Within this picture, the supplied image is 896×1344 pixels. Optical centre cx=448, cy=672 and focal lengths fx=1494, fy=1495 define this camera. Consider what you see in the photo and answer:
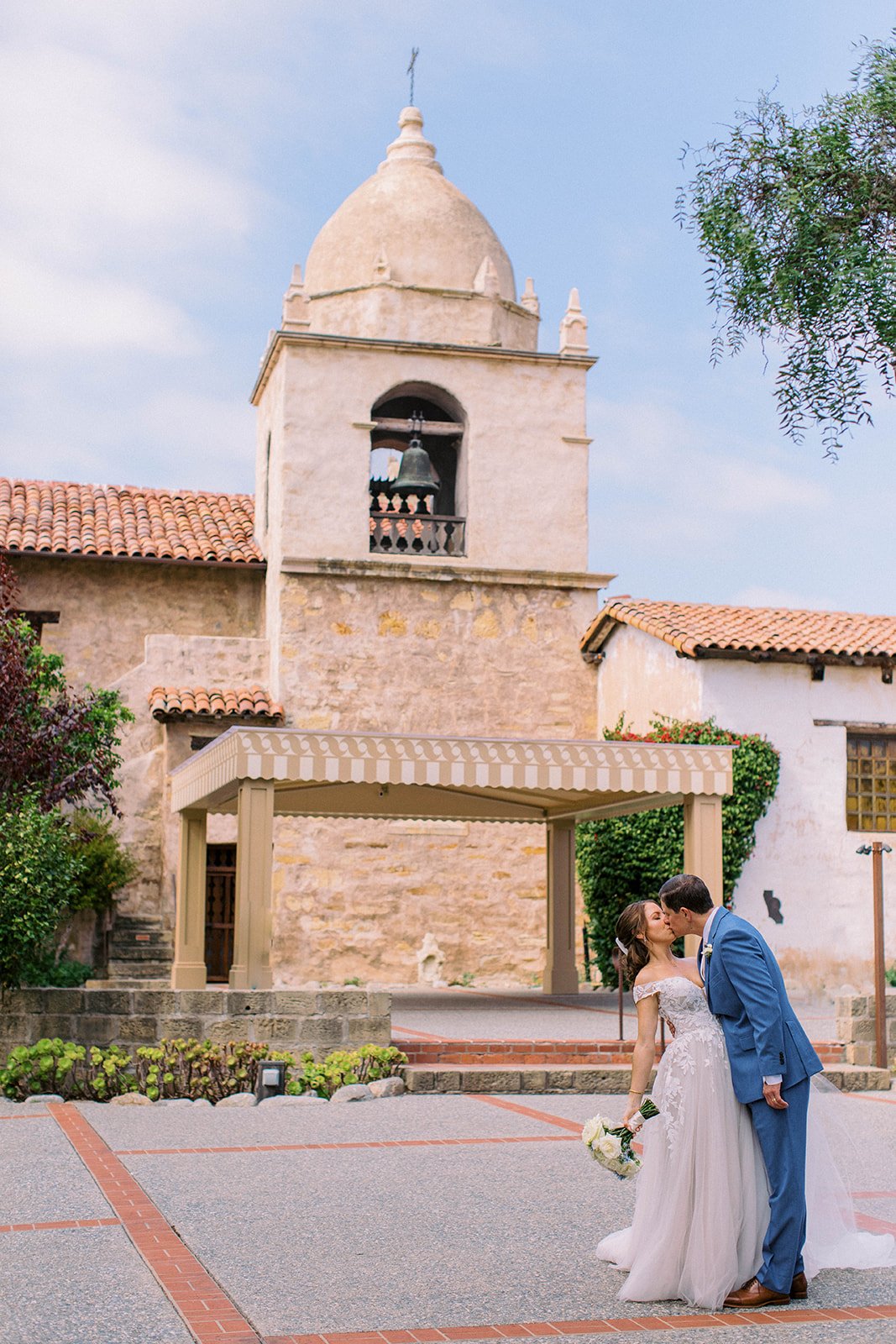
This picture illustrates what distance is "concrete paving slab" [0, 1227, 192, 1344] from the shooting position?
5188 mm

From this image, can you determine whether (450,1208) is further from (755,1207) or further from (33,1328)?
(33,1328)

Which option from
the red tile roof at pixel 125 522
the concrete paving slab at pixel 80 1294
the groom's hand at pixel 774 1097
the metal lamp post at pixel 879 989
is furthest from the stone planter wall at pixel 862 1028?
the red tile roof at pixel 125 522

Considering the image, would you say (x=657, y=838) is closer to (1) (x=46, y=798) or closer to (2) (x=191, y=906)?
(2) (x=191, y=906)

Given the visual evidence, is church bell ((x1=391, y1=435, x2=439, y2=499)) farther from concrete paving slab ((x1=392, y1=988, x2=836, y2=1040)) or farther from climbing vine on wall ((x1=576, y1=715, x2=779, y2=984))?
concrete paving slab ((x1=392, y1=988, x2=836, y2=1040))

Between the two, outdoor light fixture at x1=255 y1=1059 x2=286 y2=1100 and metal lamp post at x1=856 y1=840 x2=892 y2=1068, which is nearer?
outdoor light fixture at x1=255 y1=1059 x2=286 y2=1100

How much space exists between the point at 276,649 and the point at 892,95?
1491cm

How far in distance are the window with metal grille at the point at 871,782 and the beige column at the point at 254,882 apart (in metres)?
10.1

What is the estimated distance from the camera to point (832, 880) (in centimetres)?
2103

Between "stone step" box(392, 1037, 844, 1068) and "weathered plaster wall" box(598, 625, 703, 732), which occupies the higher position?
"weathered plaster wall" box(598, 625, 703, 732)

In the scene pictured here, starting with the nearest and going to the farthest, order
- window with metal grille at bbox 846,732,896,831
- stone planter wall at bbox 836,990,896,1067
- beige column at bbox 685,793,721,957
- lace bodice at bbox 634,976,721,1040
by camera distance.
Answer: lace bodice at bbox 634,976,721,1040, stone planter wall at bbox 836,990,896,1067, beige column at bbox 685,793,721,957, window with metal grille at bbox 846,732,896,831

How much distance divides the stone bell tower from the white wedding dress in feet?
53.8

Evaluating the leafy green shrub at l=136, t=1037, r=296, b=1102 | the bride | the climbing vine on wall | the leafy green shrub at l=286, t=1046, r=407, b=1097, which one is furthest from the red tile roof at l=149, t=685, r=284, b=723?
the bride

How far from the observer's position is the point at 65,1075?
12.1 metres

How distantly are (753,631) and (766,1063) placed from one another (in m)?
16.2
